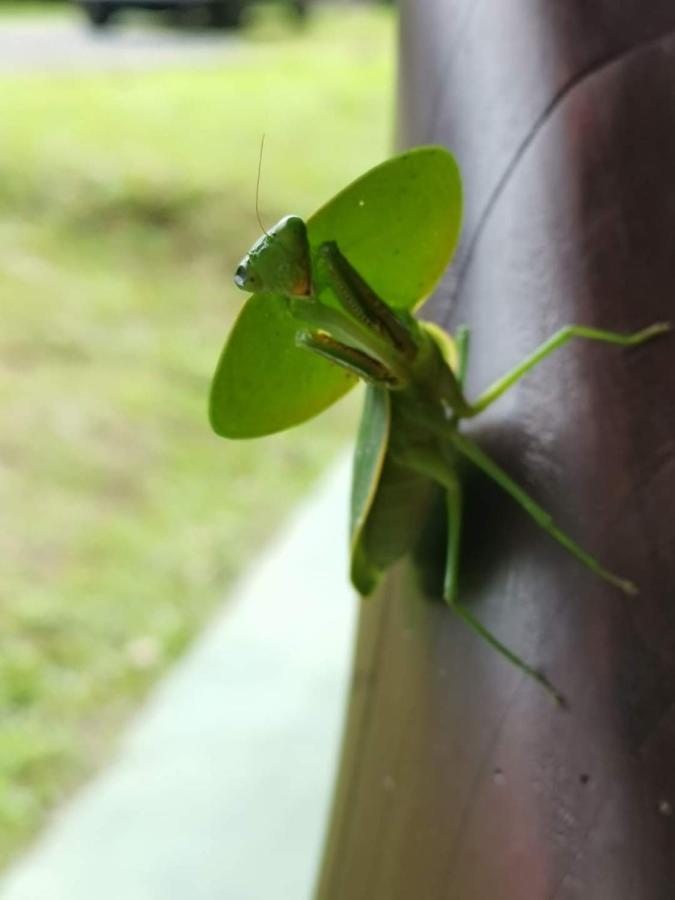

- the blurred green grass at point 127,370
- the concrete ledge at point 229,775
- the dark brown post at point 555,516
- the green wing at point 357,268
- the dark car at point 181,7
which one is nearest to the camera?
the dark brown post at point 555,516

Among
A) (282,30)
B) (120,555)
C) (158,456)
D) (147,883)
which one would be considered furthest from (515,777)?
(282,30)

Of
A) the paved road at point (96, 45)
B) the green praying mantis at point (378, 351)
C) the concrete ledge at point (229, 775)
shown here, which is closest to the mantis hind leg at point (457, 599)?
the green praying mantis at point (378, 351)

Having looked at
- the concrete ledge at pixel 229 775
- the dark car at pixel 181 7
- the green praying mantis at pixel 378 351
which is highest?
the dark car at pixel 181 7

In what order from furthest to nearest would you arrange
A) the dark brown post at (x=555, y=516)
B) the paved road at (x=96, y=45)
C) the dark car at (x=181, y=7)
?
the dark car at (x=181, y=7)
the paved road at (x=96, y=45)
the dark brown post at (x=555, y=516)

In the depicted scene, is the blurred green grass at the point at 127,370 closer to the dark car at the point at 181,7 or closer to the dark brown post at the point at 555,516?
the dark car at the point at 181,7

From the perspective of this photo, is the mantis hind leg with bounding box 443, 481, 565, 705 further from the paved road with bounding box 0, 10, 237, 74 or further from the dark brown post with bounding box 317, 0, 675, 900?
the paved road with bounding box 0, 10, 237, 74

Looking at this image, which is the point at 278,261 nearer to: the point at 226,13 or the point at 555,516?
the point at 555,516

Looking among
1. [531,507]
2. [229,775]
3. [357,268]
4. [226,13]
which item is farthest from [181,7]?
[531,507]
